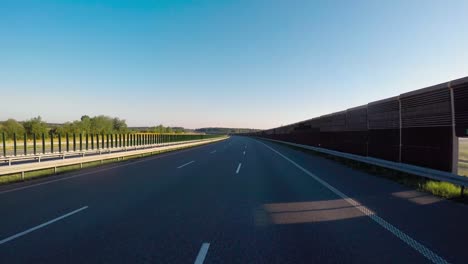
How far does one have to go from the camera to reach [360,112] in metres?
17.7

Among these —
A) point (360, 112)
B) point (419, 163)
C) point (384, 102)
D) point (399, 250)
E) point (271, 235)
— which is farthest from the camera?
point (360, 112)

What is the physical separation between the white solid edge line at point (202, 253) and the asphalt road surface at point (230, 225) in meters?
0.01

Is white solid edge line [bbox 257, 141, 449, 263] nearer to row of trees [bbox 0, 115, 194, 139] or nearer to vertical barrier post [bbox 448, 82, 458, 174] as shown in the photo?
vertical barrier post [bbox 448, 82, 458, 174]

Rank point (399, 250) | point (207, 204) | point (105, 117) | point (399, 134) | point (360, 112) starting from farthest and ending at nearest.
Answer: point (105, 117) < point (360, 112) < point (399, 134) < point (207, 204) < point (399, 250)

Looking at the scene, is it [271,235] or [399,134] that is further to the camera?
[399,134]

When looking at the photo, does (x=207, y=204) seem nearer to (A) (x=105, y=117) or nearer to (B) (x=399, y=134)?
(B) (x=399, y=134)

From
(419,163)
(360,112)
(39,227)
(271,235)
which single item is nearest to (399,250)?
(271,235)

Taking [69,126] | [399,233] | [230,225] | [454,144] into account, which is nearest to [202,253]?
[230,225]

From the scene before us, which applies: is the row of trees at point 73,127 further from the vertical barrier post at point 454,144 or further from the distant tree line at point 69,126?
the vertical barrier post at point 454,144

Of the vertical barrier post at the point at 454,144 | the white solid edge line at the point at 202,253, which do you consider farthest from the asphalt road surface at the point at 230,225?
the vertical barrier post at the point at 454,144

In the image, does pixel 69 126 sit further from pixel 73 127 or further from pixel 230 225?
pixel 230 225

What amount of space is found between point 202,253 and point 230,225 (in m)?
1.33

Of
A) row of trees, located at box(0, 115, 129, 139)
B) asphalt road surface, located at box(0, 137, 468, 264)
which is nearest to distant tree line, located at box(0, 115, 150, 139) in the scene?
row of trees, located at box(0, 115, 129, 139)

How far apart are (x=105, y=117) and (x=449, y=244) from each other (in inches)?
5705
